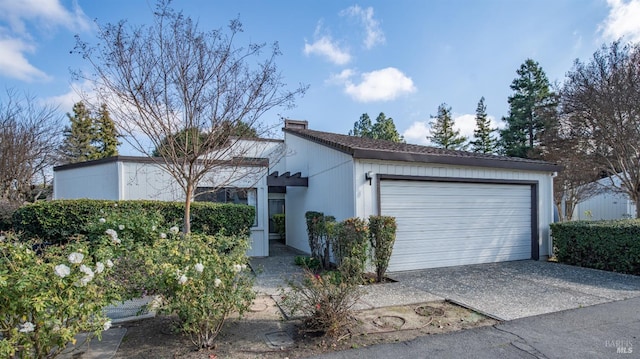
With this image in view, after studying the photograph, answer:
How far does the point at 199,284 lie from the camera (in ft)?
11.2

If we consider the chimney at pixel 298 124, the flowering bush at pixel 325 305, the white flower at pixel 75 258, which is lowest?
the flowering bush at pixel 325 305

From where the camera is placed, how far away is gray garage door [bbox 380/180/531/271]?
7621 millimetres

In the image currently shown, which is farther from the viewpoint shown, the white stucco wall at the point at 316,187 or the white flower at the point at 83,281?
the white stucco wall at the point at 316,187

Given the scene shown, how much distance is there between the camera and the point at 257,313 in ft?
15.2

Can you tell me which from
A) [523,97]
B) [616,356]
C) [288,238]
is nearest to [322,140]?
[288,238]

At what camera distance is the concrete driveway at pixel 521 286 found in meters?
4.95

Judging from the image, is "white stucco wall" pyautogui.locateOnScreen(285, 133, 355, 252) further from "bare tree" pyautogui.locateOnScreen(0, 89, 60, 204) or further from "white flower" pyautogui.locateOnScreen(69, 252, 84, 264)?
"bare tree" pyautogui.locateOnScreen(0, 89, 60, 204)

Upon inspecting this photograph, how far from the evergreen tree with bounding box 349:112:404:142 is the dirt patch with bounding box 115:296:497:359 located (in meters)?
26.0

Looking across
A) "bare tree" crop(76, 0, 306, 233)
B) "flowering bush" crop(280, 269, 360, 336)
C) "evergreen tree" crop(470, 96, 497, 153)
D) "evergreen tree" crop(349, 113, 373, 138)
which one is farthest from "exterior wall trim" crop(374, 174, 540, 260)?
"evergreen tree" crop(349, 113, 373, 138)

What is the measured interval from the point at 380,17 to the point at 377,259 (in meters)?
6.45

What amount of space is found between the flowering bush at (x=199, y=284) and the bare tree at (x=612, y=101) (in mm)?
12415

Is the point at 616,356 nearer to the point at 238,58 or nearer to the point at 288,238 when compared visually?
the point at 238,58

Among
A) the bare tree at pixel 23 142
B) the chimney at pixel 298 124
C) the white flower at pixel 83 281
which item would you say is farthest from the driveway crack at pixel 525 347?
the bare tree at pixel 23 142

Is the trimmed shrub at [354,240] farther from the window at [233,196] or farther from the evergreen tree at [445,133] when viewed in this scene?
the evergreen tree at [445,133]
